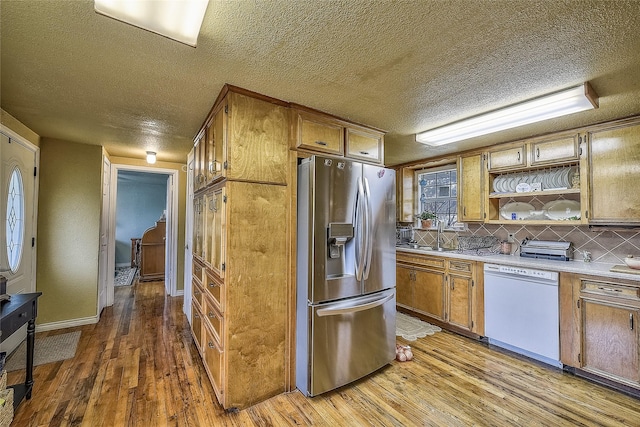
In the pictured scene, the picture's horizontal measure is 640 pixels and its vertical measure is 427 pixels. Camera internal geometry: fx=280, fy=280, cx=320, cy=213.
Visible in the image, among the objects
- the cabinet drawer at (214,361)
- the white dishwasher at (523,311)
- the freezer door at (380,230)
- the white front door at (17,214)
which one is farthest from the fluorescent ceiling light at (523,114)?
the white front door at (17,214)

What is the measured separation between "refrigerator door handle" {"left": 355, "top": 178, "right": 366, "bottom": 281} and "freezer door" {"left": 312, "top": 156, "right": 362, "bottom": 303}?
3 centimetres

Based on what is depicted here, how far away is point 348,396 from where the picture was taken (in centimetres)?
212

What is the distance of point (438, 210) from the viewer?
14.0 ft

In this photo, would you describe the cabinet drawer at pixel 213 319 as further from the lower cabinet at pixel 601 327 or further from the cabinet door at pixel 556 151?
the cabinet door at pixel 556 151

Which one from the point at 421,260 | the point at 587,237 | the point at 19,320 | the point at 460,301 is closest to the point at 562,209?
the point at 587,237

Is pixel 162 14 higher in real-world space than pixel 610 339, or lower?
higher

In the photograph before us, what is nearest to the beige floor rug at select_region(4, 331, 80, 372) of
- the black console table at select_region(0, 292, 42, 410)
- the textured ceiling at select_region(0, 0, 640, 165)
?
the black console table at select_region(0, 292, 42, 410)

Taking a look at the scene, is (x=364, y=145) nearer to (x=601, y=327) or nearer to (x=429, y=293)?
(x=429, y=293)

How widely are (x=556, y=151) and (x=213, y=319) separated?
3605mm

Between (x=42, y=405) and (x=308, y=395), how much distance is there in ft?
6.12

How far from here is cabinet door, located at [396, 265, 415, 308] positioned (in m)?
3.79

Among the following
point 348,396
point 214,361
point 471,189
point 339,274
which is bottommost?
point 348,396

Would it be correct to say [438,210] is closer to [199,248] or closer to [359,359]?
[359,359]

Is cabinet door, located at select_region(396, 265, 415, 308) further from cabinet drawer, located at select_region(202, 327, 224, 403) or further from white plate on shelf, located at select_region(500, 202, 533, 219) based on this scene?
cabinet drawer, located at select_region(202, 327, 224, 403)
